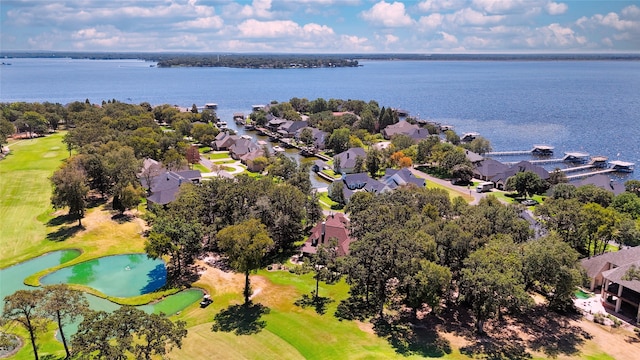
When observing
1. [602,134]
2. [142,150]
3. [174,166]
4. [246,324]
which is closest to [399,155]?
[174,166]

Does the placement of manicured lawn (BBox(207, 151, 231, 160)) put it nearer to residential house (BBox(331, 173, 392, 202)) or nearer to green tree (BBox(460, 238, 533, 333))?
residential house (BBox(331, 173, 392, 202))

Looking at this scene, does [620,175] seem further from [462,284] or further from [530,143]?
[462,284]

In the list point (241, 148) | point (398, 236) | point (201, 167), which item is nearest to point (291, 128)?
point (241, 148)

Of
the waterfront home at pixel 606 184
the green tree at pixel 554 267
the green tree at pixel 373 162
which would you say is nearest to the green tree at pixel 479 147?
the green tree at pixel 373 162

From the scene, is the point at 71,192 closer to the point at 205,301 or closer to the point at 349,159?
the point at 205,301

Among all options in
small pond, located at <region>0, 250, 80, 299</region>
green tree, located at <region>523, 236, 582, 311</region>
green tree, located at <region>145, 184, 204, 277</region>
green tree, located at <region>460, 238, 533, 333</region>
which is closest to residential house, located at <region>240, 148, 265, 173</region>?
green tree, located at <region>145, 184, 204, 277</region>
